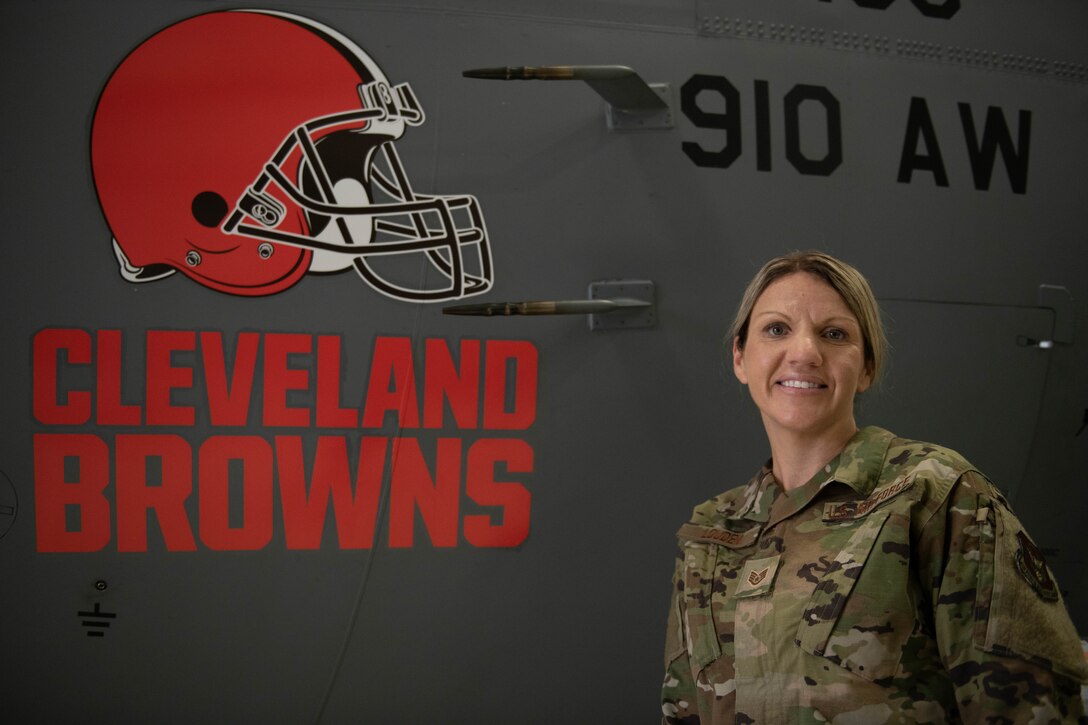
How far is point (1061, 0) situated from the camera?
2.50m

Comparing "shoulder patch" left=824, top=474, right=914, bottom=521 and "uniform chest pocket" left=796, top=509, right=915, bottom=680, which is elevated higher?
"shoulder patch" left=824, top=474, right=914, bottom=521

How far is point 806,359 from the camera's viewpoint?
127 cm

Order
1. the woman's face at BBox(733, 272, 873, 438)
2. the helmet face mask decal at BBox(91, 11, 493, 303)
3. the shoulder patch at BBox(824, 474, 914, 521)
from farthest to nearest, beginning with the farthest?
1. the helmet face mask decal at BBox(91, 11, 493, 303)
2. the woman's face at BBox(733, 272, 873, 438)
3. the shoulder patch at BBox(824, 474, 914, 521)

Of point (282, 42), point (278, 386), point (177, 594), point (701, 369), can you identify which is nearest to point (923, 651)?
point (701, 369)

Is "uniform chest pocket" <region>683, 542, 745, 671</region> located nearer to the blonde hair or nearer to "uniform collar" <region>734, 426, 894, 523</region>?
"uniform collar" <region>734, 426, 894, 523</region>

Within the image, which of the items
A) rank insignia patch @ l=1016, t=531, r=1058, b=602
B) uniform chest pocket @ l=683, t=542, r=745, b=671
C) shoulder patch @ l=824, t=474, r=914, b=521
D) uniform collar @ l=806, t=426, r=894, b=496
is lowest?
uniform chest pocket @ l=683, t=542, r=745, b=671

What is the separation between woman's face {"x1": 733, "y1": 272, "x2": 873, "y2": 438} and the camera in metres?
1.29

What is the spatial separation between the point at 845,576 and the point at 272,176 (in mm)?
1522

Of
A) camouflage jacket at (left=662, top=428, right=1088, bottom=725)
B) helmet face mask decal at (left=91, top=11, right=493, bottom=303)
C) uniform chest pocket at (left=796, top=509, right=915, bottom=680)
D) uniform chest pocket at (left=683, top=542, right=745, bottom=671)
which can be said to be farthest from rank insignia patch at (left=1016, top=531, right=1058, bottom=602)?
helmet face mask decal at (left=91, top=11, right=493, bottom=303)

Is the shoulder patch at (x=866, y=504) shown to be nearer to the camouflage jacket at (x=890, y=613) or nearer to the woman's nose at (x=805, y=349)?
the camouflage jacket at (x=890, y=613)

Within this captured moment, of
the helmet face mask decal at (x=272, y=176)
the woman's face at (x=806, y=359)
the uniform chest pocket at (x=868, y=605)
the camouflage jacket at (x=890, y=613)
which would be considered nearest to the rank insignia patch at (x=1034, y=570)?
the camouflage jacket at (x=890, y=613)

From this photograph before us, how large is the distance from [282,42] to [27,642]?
148cm

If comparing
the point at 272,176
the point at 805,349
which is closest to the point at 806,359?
the point at 805,349

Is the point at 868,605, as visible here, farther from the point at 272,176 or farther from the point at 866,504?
the point at 272,176
